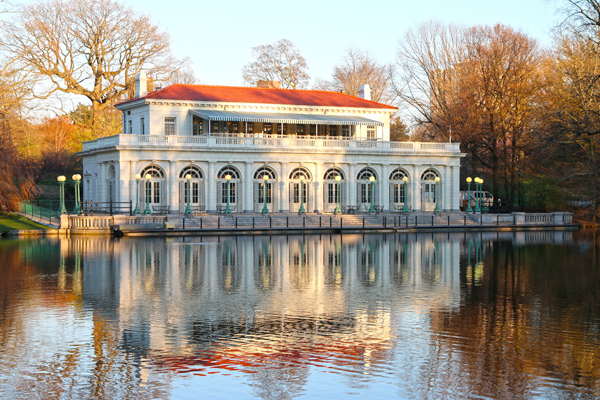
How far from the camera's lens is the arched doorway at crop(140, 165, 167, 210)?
179 ft

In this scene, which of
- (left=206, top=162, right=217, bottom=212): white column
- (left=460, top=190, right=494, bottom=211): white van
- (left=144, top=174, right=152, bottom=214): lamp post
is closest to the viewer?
(left=144, top=174, right=152, bottom=214): lamp post

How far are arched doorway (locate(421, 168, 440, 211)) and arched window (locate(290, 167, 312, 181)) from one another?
956 cm

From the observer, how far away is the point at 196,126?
2312 inches

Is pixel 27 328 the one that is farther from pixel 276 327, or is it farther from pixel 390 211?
pixel 390 211

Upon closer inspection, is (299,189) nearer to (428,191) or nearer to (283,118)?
(283,118)

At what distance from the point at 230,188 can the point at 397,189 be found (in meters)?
13.7

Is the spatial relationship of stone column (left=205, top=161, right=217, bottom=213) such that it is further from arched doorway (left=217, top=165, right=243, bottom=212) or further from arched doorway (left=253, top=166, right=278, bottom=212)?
arched doorway (left=253, top=166, right=278, bottom=212)

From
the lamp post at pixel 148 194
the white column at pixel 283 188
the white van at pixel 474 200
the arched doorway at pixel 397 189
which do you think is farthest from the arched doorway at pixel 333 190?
the lamp post at pixel 148 194

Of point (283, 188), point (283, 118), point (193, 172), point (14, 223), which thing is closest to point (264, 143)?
point (283, 118)

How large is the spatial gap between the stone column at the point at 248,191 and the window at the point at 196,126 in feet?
16.3

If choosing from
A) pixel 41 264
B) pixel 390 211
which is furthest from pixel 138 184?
pixel 41 264

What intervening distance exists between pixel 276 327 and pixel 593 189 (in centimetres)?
4578

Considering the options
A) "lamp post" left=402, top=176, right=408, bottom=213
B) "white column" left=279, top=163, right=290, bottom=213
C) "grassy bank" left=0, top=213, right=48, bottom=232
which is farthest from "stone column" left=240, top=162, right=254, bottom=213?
"grassy bank" left=0, top=213, right=48, bottom=232

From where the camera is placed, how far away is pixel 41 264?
26.8 metres
